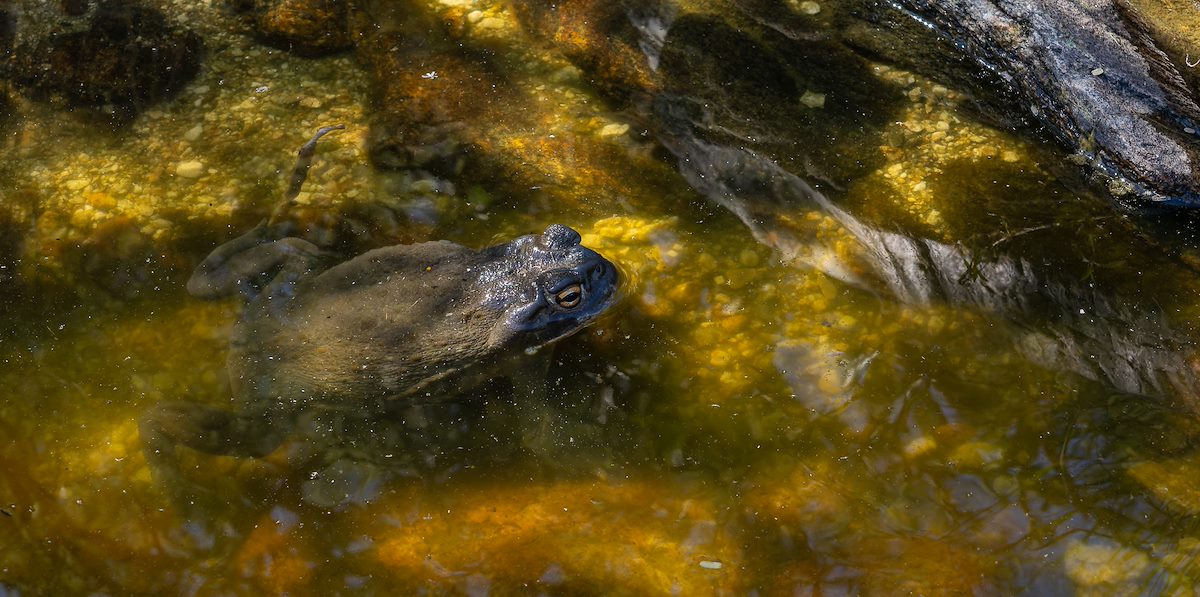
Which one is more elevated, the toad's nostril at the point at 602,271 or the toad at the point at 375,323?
the toad's nostril at the point at 602,271

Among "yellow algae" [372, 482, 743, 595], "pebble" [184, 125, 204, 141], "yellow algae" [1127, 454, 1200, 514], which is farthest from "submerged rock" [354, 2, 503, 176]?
"yellow algae" [1127, 454, 1200, 514]

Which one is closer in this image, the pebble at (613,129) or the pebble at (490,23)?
the pebble at (613,129)

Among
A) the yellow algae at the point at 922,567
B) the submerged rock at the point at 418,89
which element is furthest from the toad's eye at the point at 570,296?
the yellow algae at the point at 922,567

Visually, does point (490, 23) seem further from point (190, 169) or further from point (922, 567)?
point (922, 567)

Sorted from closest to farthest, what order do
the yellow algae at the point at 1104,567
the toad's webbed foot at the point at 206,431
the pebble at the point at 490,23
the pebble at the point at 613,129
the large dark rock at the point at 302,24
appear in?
the yellow algae at the point at 1104,567
the toad's webbed foot at the point at 206,431
the pebble at the point at 613,129
the large dark rock at the point at 302,24
the pebble at the point at 490,23

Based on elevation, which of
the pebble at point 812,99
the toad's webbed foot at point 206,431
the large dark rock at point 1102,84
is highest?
the large dark rock at point 1102,84

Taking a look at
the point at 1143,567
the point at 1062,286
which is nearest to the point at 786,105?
the point at 1062,286

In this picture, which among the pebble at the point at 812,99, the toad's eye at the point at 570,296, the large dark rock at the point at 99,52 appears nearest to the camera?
the toad's eye at the point at 570,296

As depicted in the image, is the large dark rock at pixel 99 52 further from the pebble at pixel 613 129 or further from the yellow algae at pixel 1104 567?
the yellow algae at pixel 1104 567
